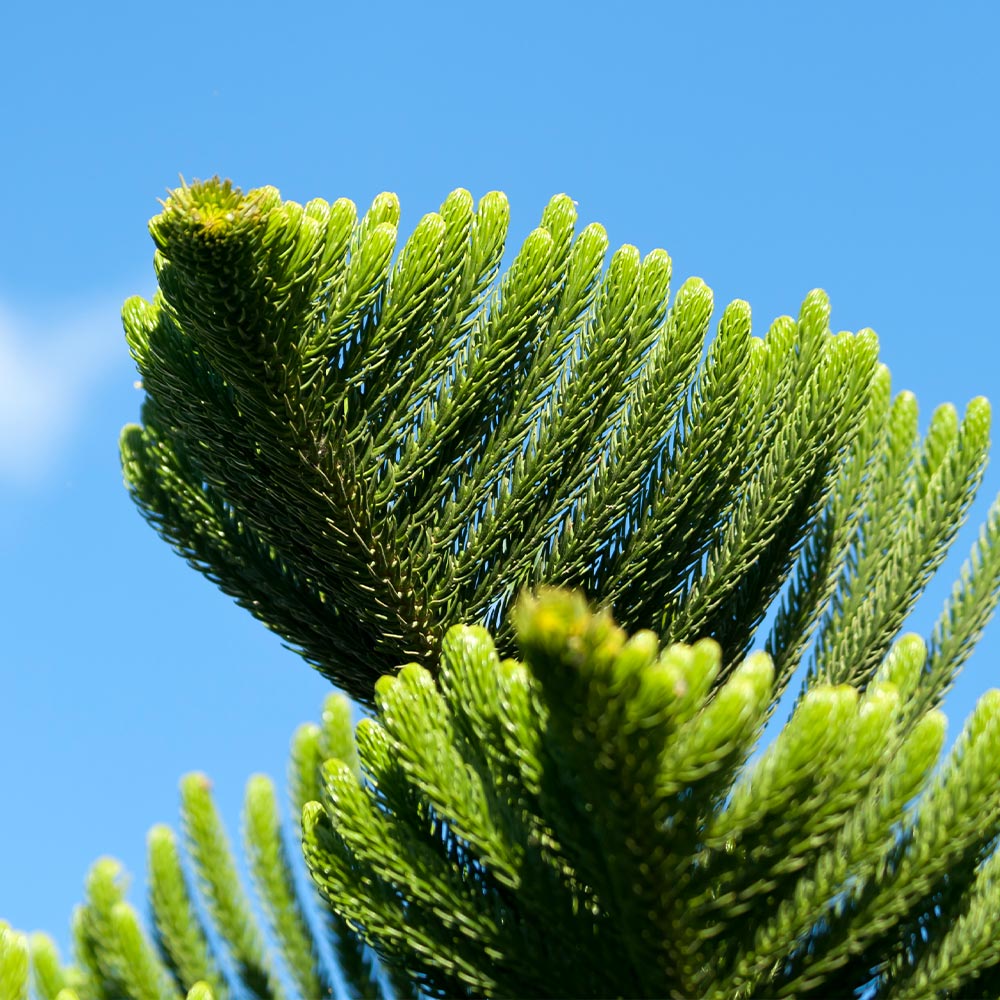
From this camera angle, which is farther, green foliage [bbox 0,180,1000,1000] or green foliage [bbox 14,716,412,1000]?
green foliage [bbox 14,716,412,1000]

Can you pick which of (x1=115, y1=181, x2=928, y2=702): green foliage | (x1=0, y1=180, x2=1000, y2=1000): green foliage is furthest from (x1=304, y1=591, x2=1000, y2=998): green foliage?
(x1=115, y1=181, x2=928, y2=702): green foliage

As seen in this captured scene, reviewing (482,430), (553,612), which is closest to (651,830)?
(553,612)

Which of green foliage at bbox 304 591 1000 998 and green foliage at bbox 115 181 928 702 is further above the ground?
green foliage at bbox 115 181 928 702

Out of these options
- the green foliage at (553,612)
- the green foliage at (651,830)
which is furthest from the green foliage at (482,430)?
the green foliage at (651,830)

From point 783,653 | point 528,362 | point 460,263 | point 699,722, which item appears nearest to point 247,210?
point 460,263

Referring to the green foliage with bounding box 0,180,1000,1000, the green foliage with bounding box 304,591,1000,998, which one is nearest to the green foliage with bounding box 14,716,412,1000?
the green foliage with bounding box 0,180,1000,1000

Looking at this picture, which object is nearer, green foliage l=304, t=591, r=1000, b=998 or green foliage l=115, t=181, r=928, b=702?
green foliage l=304, t=591, r=1000, b=998

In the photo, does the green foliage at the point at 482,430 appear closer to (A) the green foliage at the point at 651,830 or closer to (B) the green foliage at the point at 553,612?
(B) the green foliage at the point at 553,612

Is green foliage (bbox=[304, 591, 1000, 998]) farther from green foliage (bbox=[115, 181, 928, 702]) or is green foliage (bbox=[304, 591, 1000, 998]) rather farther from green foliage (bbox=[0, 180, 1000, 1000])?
green foliage (bbox=[115, 181, 928, 702])

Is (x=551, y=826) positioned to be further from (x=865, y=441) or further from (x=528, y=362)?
(x=865, y=441)

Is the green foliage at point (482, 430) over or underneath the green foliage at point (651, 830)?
over
